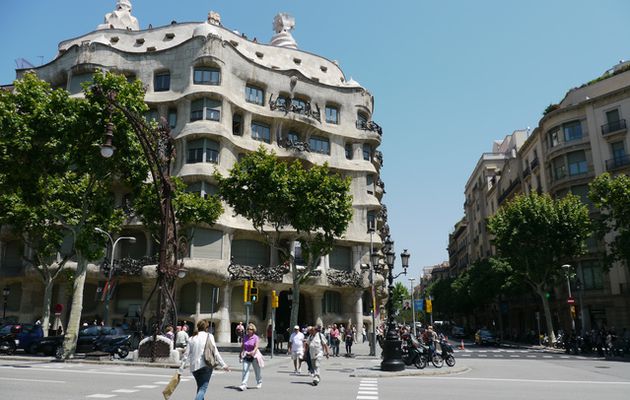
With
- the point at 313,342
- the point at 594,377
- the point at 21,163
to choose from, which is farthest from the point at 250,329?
the point at 21,163

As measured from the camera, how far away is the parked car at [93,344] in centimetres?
2256

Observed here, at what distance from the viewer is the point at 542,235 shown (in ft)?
123

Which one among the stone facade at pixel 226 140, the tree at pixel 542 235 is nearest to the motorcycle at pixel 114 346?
the stone facade at pixel 226 140

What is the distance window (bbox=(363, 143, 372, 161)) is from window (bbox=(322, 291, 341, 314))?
42.9 ft

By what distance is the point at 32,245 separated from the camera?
3272 centimetres

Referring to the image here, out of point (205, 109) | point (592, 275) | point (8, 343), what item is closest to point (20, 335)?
point (8, 343)

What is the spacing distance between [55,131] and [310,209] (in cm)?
1394

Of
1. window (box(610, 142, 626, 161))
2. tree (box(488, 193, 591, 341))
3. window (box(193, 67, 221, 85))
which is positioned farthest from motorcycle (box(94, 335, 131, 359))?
window (box(610, 142, 626, 161))

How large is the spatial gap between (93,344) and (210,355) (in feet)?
55.5

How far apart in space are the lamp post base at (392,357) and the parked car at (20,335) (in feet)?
56.6

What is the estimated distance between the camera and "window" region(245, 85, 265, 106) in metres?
41.2

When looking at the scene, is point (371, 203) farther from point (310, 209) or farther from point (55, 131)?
point (55, 131)

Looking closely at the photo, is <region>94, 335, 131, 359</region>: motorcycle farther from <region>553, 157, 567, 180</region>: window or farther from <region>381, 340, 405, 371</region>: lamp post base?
<region>553, 157, 567, 180</region>: window

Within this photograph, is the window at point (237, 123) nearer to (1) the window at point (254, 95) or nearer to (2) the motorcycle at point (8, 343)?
(1) the window at point (254, 95)
